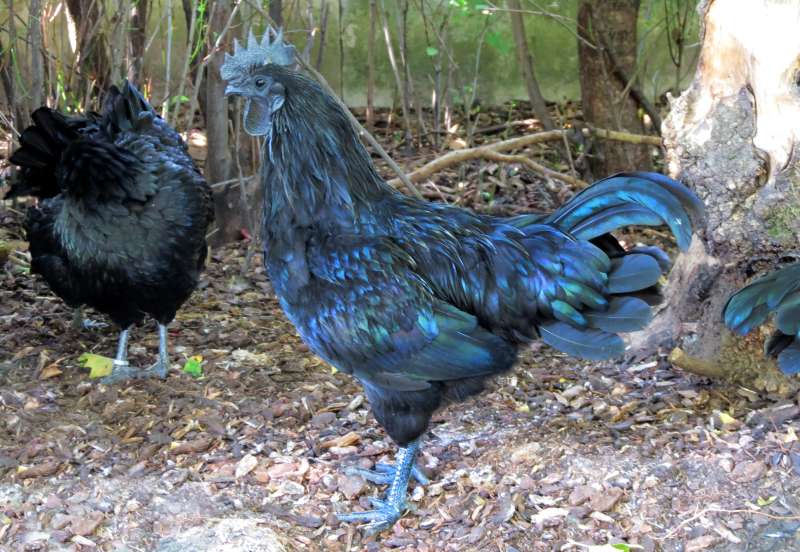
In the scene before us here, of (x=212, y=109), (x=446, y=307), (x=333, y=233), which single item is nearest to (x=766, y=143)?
(x=446, y=307)

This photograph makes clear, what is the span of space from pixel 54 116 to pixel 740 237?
4246 mm

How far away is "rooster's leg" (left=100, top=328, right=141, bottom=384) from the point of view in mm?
5793

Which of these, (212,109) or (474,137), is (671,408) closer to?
(212,109)

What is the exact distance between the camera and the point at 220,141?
25.4 feet

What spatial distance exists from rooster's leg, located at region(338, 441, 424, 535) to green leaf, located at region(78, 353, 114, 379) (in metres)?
2.19

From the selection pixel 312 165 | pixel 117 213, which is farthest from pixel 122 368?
pixel 312 165

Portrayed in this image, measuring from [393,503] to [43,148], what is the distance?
327cm

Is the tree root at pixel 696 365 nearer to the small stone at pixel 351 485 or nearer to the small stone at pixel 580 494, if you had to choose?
the small stone at pixel 580 494

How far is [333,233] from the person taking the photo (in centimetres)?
432

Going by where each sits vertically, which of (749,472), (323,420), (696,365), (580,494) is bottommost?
(323,420)

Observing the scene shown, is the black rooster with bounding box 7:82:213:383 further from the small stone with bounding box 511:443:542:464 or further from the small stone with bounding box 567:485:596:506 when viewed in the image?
the small stone with bounding box 567:485:596:506

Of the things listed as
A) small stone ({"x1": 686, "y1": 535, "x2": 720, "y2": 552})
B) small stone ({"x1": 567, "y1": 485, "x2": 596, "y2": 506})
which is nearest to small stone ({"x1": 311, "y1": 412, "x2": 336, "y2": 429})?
small stone ({"x1": 567, "y1": 485, "x2": 596, "y2": 506})

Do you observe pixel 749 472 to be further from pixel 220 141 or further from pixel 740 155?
pixel 220 141

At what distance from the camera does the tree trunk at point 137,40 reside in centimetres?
722
